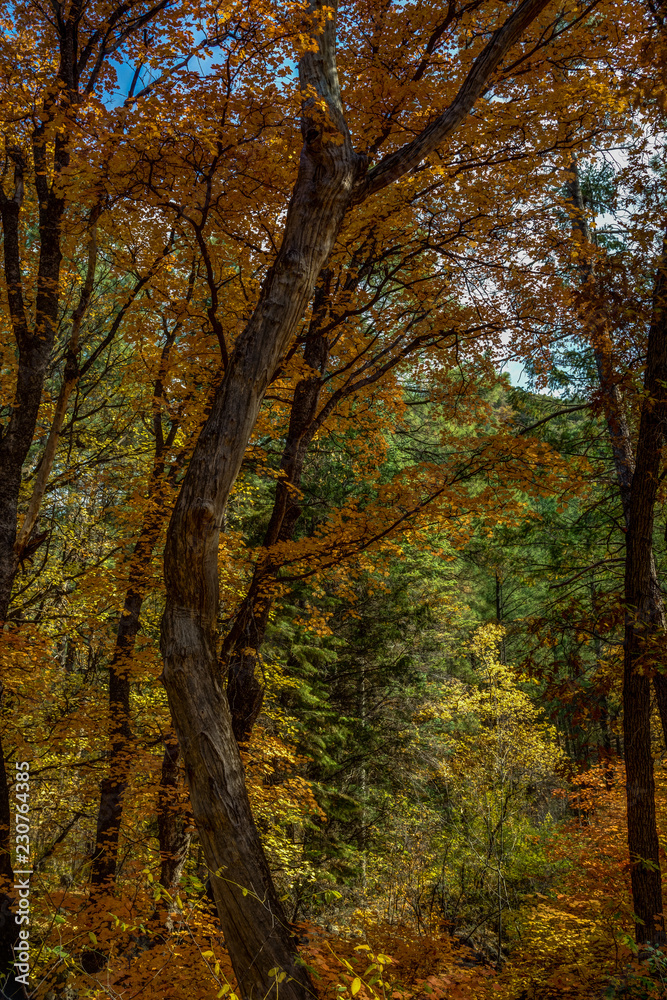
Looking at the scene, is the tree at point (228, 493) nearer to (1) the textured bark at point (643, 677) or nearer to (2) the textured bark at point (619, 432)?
(2) the textured bark at point (619, 432)

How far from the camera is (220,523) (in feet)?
8.77

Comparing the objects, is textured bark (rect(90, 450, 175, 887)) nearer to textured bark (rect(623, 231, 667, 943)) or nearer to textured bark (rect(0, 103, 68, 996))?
textured bark (rect(0, 103, 68, 996))

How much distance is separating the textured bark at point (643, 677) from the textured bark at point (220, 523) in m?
2.88

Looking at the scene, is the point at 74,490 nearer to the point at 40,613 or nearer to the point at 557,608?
the point at 40,613

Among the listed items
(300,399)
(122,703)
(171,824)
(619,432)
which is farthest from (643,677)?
(122,703)

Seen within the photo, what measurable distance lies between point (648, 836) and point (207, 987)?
12.3 feet

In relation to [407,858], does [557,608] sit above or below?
above

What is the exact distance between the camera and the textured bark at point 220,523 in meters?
2.28

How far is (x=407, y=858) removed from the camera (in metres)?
9.58

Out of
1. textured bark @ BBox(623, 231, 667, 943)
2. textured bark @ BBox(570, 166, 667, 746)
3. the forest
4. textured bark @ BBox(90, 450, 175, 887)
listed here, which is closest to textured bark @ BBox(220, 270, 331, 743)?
the forest

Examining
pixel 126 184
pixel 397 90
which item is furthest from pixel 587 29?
pixel 126 184

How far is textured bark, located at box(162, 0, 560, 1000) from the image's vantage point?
2.28 metres

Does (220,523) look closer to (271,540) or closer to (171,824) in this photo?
(271,540)

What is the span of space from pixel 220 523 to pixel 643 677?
4168 millimetres
